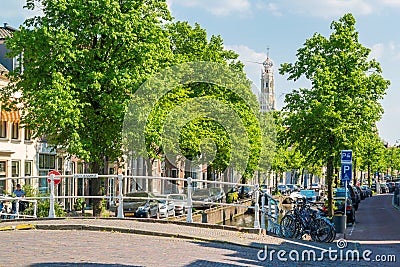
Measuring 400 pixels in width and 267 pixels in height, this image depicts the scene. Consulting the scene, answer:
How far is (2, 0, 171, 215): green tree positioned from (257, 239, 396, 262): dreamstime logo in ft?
45.2

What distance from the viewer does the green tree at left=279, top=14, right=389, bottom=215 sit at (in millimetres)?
36031

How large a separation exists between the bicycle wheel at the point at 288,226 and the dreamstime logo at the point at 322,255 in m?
1.45

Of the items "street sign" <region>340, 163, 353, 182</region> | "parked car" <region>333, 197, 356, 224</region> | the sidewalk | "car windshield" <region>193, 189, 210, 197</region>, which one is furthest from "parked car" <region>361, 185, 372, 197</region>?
the sidewalk

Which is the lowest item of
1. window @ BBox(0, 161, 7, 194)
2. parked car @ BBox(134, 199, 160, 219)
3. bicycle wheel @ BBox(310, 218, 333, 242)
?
→ parked car @ BBox(134, 199, 160, 219)

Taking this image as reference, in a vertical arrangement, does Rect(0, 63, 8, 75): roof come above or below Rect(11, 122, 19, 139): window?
above

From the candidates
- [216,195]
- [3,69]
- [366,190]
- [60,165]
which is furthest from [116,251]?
[366,190]

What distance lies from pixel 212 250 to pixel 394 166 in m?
145

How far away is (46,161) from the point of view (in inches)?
1964

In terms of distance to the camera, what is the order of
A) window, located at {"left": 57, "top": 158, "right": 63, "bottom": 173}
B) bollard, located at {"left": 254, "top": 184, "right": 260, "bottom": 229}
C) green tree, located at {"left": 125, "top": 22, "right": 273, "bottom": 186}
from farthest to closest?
window, located at {"left": 57, "top": 158, "right": 63, "bottom": 173}, green tree, located at {"left": 125, "top": 22, "right": 273, "bottom": 186}, bollard, located at {"left": 254, "top": 184, "right": 260, "bottom": 229}

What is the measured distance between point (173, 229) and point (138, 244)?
3.01 metres

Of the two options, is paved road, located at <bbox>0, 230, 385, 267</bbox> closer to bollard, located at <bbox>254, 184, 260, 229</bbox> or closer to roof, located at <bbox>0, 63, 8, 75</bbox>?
bollard, located at <bbox>254, 184, 260, 229</bbox>

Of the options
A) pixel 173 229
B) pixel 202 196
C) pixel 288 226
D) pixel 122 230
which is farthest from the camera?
pixel 202 196

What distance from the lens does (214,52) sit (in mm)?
51500

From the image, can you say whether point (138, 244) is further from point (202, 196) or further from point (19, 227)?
point (202, 196)
